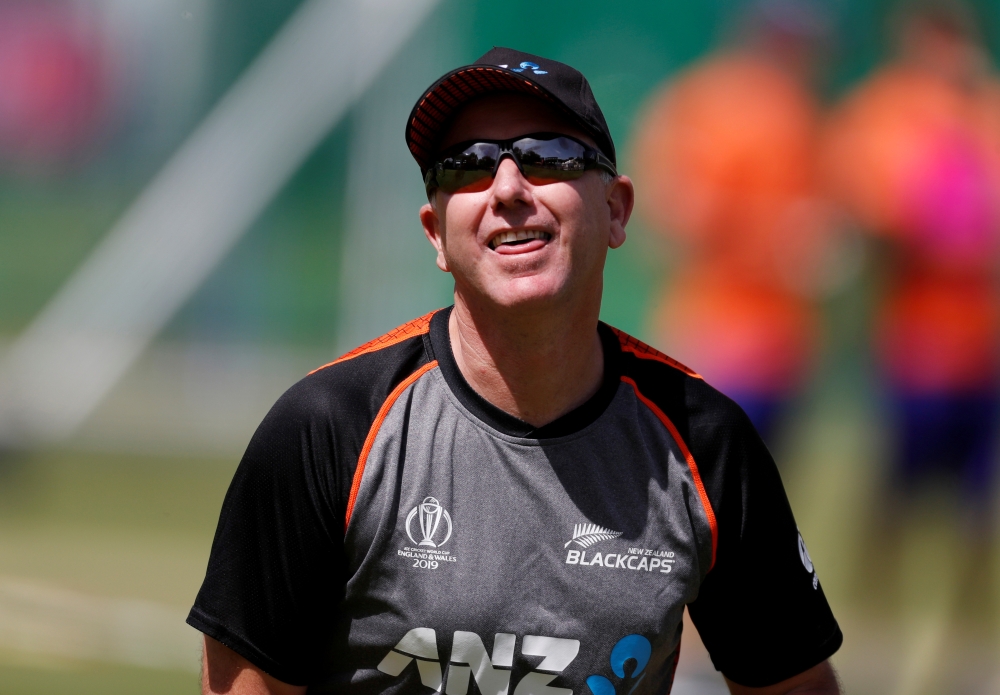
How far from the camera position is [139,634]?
417 centimetres

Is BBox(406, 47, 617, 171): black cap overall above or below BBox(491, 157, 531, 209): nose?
above

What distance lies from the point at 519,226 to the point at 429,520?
0.57 meters

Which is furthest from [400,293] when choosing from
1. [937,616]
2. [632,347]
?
[632,347]

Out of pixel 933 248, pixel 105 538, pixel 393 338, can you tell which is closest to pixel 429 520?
pixel 393 338

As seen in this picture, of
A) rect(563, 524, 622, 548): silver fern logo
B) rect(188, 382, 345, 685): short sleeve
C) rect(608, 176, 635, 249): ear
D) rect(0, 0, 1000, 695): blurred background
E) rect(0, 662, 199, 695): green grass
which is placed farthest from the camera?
rect(0, 0, 1000, 695): blurred background

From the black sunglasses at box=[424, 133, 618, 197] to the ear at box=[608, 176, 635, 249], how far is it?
0.16 meters

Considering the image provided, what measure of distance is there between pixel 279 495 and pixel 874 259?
131 inches

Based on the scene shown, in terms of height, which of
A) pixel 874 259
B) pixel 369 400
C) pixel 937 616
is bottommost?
pixel 937 616

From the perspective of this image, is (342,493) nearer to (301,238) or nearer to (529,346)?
Result: (529,346)

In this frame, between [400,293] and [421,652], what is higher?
[400,293]

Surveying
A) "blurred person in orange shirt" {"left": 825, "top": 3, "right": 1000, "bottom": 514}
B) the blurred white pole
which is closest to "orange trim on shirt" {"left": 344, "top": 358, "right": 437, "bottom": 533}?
"blurred person in orange shirt" {"left": 825, "top": 3, "right": 1000, "bottom": 514}

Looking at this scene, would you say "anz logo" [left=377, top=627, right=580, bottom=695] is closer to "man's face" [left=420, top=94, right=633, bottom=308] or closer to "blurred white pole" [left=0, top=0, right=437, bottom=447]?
"man's face" [left=420, top=94, right=633, bottom=308]

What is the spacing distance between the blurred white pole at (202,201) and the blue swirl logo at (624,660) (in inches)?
198

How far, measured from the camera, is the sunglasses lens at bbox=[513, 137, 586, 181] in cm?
200
